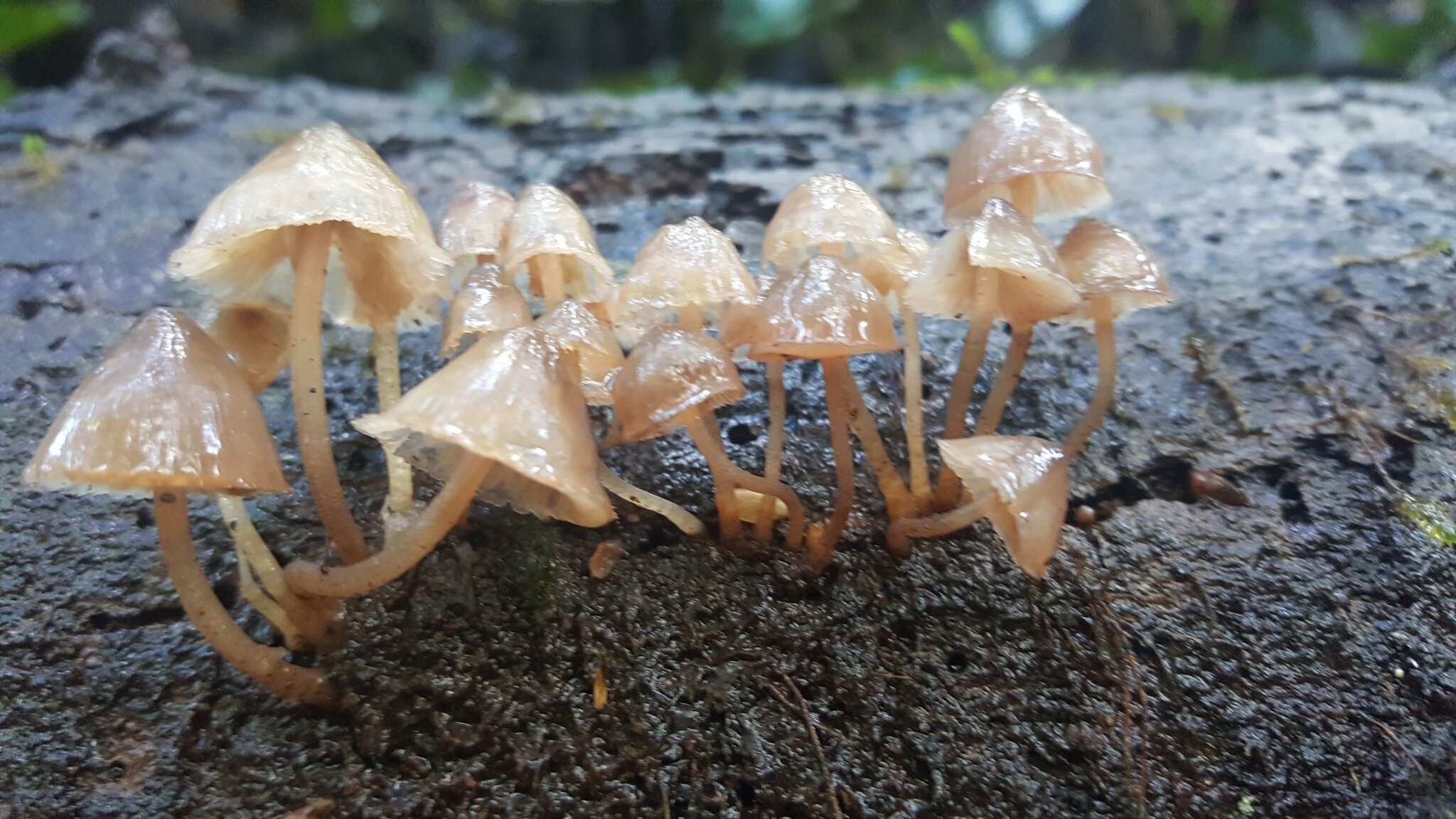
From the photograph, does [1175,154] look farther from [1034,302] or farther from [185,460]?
[185,460]

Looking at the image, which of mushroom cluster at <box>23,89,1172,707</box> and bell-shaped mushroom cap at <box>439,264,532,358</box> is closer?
mushroom cluster at <box>23,89,1172,707</box>

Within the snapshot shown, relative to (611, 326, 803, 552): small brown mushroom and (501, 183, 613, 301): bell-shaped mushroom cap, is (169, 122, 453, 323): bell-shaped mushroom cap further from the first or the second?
(611, 326, 803, 552): small brown mushroom

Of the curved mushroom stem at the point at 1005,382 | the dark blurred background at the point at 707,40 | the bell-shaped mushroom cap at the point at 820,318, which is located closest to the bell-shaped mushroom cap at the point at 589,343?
the bell-shaped mushroom cap at the point at 820,318

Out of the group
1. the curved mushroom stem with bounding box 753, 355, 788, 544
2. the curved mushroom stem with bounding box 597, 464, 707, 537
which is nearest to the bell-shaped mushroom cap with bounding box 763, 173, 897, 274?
the curved mushroom stem with bounding box 753, 355, 788, 544

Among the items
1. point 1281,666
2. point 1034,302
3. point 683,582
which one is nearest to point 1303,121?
point 1034,302

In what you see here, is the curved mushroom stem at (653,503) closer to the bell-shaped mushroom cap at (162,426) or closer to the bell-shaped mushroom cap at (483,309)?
the bell-shaped mushroom cap at (483,309)

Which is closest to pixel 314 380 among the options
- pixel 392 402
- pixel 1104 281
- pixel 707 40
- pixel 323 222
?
pixel 392 402
